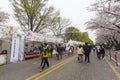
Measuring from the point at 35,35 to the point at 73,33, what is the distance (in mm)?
90013

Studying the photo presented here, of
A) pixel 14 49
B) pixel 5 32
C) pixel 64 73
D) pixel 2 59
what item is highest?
pixel 5 32

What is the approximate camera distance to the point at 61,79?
34.9 feet

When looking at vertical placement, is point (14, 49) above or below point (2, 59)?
above

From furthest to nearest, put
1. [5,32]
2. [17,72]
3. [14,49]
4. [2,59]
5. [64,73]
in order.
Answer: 1. [14,49]
2. [5,32]
3. [2,59]
4. [17,72]
5. [64,73]

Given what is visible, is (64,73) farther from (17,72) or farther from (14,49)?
(14,49)

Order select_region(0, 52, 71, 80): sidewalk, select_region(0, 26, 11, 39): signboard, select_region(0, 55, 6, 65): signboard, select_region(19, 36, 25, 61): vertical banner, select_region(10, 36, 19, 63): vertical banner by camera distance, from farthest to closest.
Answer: select_region(19, 36, 25, 61): vertical banner, select_region(10, 36, 19, 63): vertical banner, select_region(0, 26, 11, 39): signboard, select_region(0, 55, 6, 65): signboard, select_region(0, 52, 71, 80): sidewalk

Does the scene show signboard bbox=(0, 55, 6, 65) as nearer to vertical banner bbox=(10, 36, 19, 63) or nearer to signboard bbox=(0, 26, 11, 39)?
vertical banner bbox=(10, 36, 19, 63)

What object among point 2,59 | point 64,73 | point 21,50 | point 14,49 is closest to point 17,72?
point 64,73

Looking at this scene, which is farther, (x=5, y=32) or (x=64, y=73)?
(x=5, y=32)

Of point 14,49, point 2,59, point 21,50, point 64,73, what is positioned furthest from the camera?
point 21,50

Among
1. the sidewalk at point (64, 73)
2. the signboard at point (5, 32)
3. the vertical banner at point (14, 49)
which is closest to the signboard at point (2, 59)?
the vertical banner at point (14, 49)

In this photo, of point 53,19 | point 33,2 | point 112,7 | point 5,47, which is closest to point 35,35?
point 5,47

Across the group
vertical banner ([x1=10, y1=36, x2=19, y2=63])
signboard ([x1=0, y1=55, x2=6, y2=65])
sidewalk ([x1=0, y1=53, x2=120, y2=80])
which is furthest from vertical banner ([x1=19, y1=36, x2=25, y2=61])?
sidewalk ([x1=0, y1=53, x2=120, y2=80])

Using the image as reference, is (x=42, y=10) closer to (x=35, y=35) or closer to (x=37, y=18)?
(x=37, y=18)
